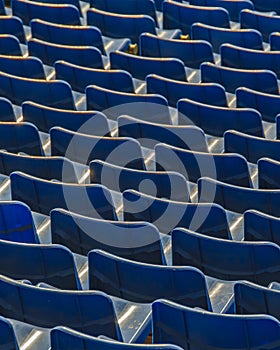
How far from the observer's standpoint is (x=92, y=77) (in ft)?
24.8

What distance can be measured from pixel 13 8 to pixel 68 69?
4.87 ft

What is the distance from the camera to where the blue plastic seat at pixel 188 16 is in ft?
27.8

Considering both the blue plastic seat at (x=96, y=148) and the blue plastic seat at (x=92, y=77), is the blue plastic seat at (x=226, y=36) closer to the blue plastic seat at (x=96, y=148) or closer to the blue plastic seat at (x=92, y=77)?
the blue plastic seat at (x=92, y=77)

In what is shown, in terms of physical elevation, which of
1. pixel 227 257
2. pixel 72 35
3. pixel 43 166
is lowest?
pixel 227 257

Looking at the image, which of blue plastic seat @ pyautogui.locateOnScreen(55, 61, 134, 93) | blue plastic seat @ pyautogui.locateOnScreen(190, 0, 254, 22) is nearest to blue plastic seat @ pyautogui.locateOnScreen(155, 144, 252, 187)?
blue plastic seat @ pyautogui.locateOnScreen(55, 61, 134, 93)

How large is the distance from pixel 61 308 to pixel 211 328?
2.57 feet

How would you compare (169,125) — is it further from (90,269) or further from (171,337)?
(171,337)

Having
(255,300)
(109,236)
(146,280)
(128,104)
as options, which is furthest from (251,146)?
(255,300)

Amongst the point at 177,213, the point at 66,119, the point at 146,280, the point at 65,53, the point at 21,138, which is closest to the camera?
the point at 146,280

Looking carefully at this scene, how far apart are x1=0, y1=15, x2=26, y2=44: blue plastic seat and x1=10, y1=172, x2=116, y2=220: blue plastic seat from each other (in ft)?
8.28

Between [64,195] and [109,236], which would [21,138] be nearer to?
[64,195]

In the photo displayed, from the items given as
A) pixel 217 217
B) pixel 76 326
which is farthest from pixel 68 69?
pixel 76 326

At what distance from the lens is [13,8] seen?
8.83 meters

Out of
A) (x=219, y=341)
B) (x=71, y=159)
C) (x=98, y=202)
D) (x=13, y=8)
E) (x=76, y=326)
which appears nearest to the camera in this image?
(x=219, y=341)
